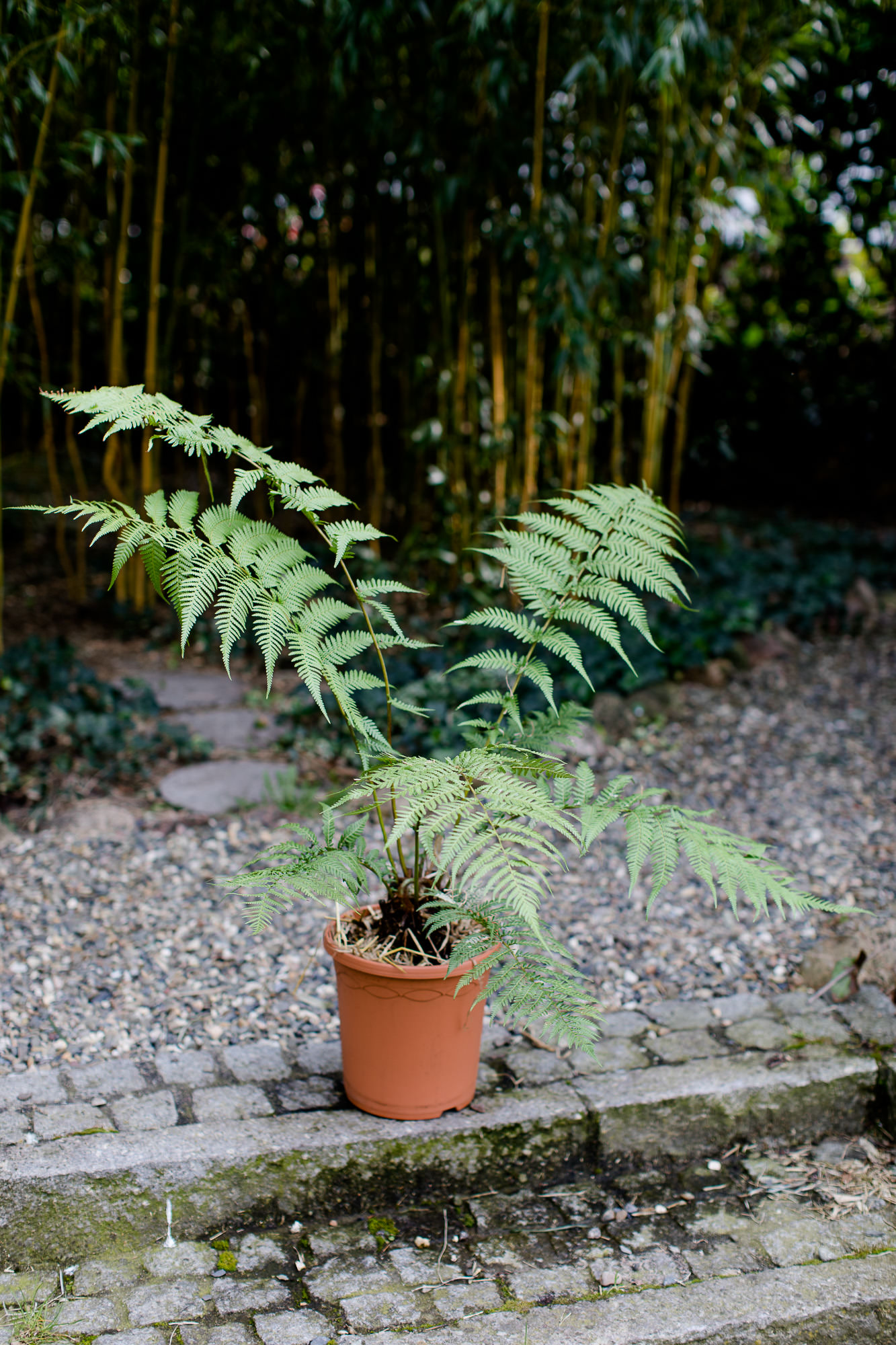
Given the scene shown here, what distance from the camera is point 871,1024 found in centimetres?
189

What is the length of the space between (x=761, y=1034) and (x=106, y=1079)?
1175 millimetres

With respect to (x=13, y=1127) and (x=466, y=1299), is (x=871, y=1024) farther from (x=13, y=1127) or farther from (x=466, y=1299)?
(x=13, y=1127)

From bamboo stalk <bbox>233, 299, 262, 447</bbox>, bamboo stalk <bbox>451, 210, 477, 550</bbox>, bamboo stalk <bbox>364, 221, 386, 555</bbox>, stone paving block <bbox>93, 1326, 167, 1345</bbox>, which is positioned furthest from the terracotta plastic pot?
bamboo stalk <bbox>233, 299, 262, 447</bbox>

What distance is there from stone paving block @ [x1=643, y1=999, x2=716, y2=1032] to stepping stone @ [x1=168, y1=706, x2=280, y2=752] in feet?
5.42

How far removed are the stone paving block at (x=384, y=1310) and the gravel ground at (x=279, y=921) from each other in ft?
1.74

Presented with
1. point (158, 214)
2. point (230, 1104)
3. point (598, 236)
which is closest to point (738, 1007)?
point (230, 1104)

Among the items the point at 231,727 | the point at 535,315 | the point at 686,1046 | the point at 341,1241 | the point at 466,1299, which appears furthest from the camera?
the point at 535,315

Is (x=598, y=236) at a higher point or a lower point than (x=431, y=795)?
higher

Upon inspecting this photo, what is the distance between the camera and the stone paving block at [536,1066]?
175 cm

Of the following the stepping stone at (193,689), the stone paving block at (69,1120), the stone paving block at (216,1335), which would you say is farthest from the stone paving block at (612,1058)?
the stepping stone at (193,689)

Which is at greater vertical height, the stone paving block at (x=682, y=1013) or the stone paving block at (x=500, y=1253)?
the stone paving block at (x=682, y=1013)

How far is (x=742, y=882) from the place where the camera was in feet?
4.35

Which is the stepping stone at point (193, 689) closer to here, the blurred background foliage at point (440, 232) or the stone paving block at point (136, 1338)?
the blurred background foliage at point (440, 232)

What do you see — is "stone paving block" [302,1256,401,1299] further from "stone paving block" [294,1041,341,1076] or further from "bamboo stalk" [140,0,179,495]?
"bamboo stalk" [140,0,179,495]
